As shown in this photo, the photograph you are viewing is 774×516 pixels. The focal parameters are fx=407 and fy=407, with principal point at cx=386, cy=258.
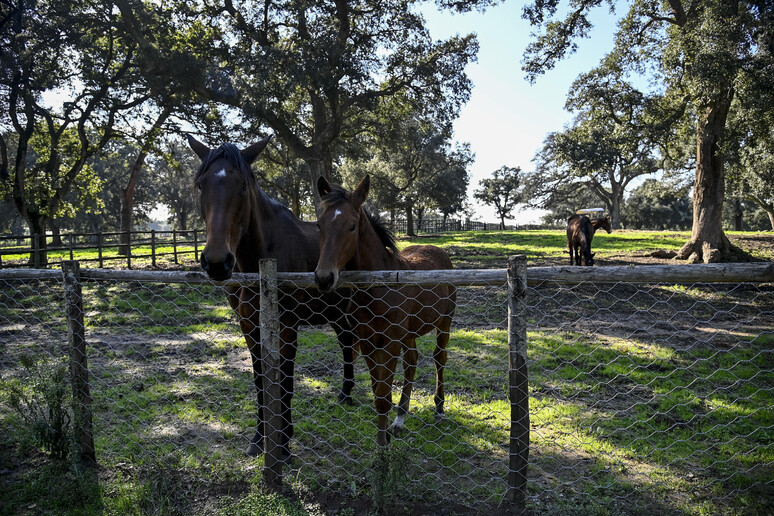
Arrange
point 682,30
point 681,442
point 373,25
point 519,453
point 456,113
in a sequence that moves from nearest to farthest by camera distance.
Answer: point 519,453
point 681,442
point 682,30
point 373,25
point 456,113

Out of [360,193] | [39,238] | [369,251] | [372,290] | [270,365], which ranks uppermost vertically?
[360,193]

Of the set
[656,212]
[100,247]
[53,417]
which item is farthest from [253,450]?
[656,212]

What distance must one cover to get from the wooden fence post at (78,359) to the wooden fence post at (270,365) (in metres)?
1.76

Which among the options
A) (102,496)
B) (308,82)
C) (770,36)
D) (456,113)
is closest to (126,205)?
(308,82)

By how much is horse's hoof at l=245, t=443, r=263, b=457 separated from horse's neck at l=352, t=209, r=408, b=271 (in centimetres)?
199

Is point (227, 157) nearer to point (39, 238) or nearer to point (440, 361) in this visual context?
point (440, 361)

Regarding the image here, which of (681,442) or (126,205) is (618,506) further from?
(126,205)

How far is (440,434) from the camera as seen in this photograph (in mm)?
4094

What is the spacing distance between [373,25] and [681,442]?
1658 cm

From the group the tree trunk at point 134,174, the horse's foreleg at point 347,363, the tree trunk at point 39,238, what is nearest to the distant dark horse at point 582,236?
the horse's foreleg at point 347,363

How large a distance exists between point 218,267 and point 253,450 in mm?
1983

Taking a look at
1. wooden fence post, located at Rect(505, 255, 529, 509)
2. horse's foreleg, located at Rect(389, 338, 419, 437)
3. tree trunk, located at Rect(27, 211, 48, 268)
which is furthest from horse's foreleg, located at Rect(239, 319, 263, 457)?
tree trunk, located at Rect(27, 211, 48, 268)

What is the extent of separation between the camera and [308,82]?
13461mm

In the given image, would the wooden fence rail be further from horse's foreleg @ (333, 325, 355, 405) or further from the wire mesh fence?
horse's foreleg @ (333, 325, 355, 405)
